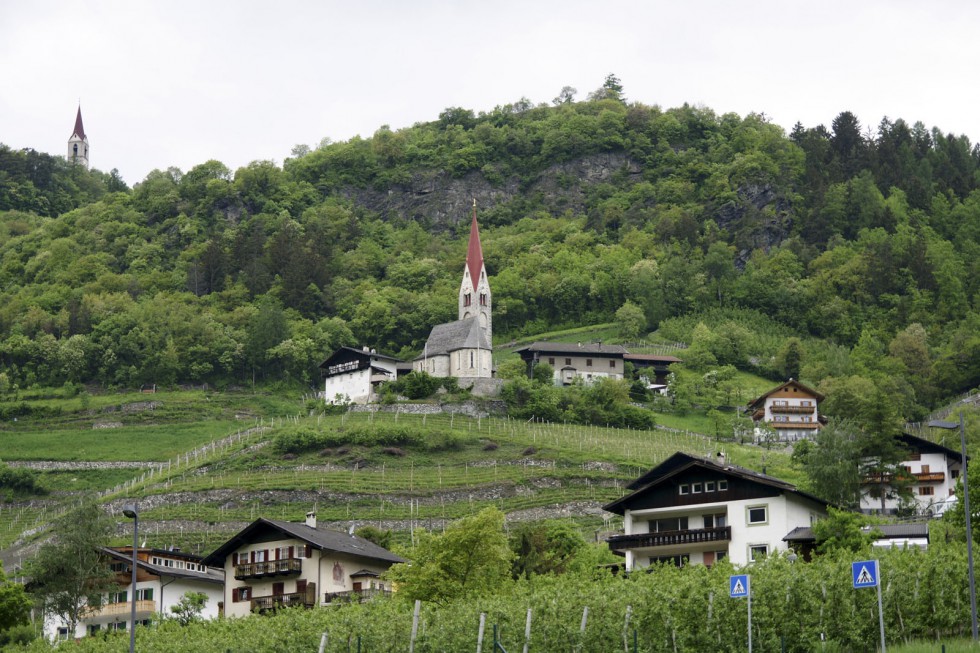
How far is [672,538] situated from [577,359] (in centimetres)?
8397

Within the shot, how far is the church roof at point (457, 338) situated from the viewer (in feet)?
460

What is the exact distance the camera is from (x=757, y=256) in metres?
194

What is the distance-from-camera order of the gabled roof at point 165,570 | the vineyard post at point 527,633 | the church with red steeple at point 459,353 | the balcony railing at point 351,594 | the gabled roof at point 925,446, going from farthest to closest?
the church with red steeple at point 459,353 < the gabled roof at point 925,446 < the gabled roof at point 165,570 < the balcony railing at point 351,594 < the vineyard post at point 527,633

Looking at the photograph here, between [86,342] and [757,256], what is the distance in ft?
290

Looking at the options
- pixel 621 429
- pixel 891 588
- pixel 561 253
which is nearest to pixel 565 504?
pixel 621 429

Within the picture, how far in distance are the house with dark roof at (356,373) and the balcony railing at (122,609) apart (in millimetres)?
64664

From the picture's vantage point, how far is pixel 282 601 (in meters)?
64.9

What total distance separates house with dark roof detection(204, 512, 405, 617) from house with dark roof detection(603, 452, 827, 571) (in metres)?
12.0

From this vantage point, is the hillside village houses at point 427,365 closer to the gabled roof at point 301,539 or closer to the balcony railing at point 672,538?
the gabled roof at point 301,539

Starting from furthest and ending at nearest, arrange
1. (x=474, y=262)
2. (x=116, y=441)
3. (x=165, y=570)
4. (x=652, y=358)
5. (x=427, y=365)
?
1. (x=474, y=262)
2. (x=652, y=358)
3. (x=427, y=365)
4. (x=116, y=441)
5. (x=165, y=570)

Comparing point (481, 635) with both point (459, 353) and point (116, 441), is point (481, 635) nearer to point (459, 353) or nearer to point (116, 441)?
point (116, 441)

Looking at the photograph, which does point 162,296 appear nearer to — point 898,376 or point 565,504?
point 898,376

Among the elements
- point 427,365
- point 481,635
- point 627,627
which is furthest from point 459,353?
point 481,635

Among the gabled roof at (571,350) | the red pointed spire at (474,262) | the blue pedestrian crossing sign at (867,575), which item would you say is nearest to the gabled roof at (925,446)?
the blue pedestrian crossing sign at (867,575)
